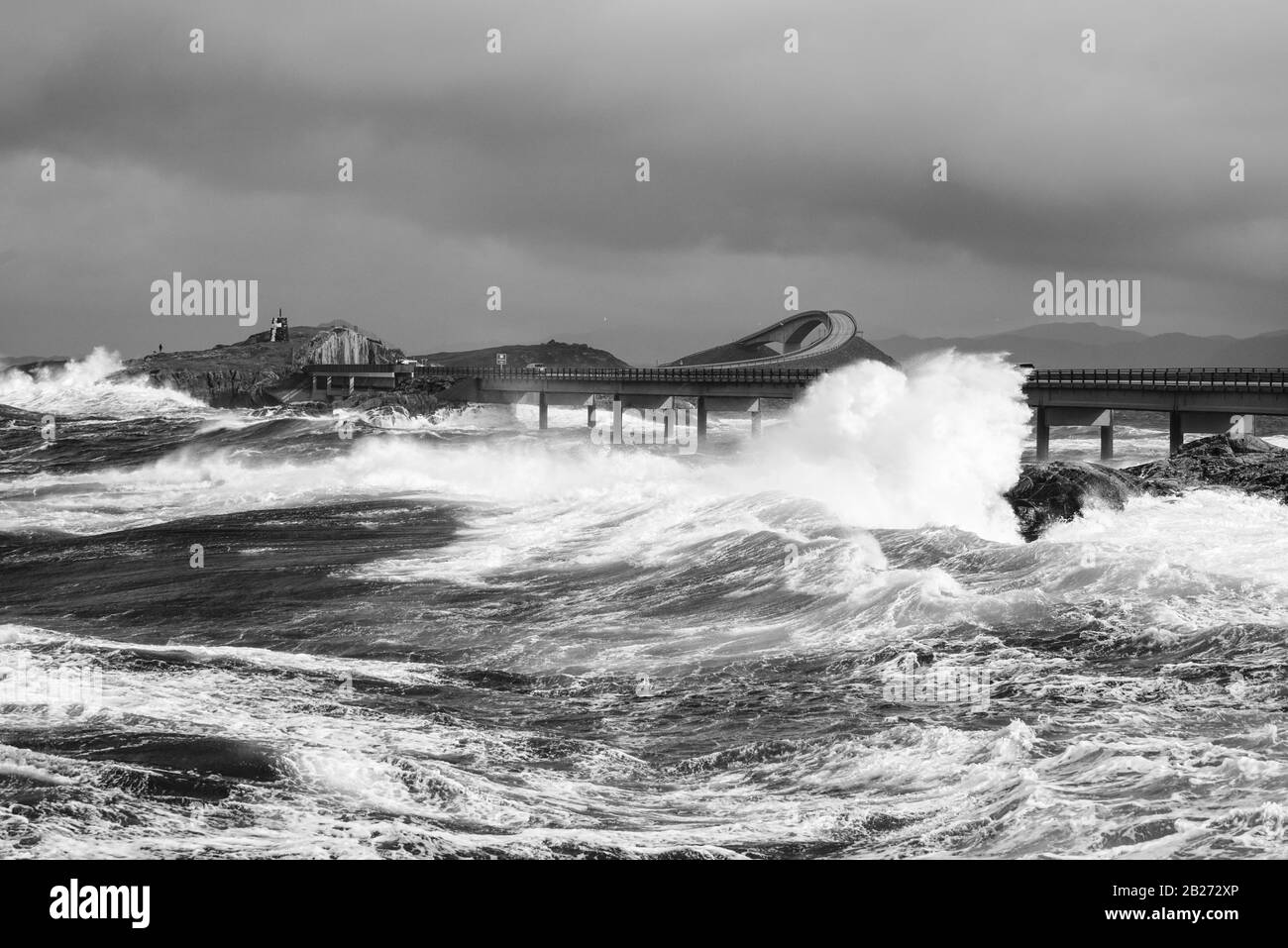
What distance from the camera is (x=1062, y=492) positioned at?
35125mm

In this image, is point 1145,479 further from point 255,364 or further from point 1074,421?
point 255,364

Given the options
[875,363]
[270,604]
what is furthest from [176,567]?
[875,363]

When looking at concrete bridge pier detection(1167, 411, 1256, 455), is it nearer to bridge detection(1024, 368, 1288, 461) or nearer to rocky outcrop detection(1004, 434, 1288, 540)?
bridge detection(1024, 368, 1288, 461)

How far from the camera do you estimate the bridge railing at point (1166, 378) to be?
55.6 metres

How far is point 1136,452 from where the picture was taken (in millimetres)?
75875

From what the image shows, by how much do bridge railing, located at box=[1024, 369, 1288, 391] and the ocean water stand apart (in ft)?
57.2

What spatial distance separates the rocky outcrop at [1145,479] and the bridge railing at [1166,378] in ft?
49.1

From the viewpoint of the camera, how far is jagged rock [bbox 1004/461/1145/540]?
3462 cm

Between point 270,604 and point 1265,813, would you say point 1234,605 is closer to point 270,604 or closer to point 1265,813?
point 1265,813

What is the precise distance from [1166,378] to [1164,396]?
240 centimetres

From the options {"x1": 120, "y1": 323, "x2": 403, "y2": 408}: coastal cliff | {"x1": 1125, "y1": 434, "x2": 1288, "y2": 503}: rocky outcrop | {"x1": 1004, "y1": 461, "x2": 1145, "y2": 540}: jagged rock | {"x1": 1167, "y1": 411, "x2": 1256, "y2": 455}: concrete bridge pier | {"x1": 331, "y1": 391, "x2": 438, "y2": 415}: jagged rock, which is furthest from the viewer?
{"x1": 120, "y1": 323, "x2": 403, "y2": 408}: coastal cliff

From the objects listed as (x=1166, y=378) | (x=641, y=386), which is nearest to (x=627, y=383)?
(x=641, y=386)

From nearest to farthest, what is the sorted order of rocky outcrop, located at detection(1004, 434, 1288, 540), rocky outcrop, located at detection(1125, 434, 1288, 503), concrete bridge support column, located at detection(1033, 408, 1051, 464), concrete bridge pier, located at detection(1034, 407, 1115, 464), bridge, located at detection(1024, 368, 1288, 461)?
rocky outcrop, located at detection(1004, 434, 1288, 540)
rocky outcrop, located at detection(1125, 434, 1288, 503)
bridge, located at detection(1024, 368, 1288, 461)
concrete bridge pier, located at detection(1034, 407, 1115, 464)
concrete bridge support column, located at detection(1033, 408, 1051, 464)

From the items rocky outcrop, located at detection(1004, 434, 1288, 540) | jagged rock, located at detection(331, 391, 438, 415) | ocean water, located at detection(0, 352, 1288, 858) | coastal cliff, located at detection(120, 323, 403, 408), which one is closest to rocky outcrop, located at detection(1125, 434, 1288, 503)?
rocky outcrop, located at detection(1004, 434, 1288, 540)
